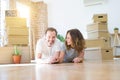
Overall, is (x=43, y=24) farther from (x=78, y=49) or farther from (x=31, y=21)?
(x=78, y=49)

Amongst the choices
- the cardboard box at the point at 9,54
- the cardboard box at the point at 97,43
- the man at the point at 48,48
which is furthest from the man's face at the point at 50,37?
the cardboard box at the point at 97,43

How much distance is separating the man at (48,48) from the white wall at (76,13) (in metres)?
2.72

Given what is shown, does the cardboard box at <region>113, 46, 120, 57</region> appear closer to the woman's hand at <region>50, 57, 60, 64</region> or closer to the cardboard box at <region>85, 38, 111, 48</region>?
the cardboard box at <region>85, 38, 111, 48</region>

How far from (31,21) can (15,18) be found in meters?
1.42

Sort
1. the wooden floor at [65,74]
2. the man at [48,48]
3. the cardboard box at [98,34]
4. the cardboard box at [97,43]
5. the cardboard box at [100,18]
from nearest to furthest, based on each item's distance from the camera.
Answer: the wooden floor at [65,74] < the man at [48,48] < the cardboard box at [97,43] < the cardboard box at [98,34] < the cardboard box at [100,18]

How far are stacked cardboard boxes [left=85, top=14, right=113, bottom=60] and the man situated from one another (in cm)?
160

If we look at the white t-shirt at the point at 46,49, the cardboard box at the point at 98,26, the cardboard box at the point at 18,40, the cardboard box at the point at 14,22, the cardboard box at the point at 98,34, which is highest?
the cardboard box at the point at 14,22

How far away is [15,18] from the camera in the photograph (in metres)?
4.65

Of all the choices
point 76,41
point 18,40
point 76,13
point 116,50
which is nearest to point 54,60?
point 76,41

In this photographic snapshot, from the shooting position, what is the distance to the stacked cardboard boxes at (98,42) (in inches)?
186

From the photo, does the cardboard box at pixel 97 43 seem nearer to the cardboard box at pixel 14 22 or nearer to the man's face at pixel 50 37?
the cardboard box at pixel 14 22

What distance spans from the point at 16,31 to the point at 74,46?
1.74 metres

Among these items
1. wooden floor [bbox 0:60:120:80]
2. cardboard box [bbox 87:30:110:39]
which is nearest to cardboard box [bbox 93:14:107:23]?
cardboard box [bbox 87:30:110:39]

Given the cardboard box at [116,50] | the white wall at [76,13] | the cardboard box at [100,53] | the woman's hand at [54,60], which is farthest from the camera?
the white wall at [76,13]
